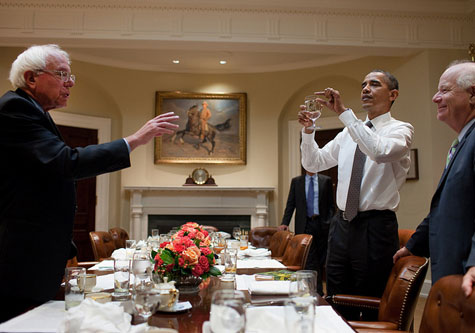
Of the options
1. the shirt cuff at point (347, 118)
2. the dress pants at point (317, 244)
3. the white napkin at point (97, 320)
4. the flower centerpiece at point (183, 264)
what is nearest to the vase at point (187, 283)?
the flower centerpiece at point (183, 264)

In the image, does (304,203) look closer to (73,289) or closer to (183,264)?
(183,264)

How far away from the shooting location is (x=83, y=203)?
6.91 metres

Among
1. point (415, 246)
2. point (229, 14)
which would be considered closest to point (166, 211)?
point (229, 14)

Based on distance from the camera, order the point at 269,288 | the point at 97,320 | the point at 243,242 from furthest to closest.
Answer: the point at 243,242
the point at 269,288
the point at 97,320

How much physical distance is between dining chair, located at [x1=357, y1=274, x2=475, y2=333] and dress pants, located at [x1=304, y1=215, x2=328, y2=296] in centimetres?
369

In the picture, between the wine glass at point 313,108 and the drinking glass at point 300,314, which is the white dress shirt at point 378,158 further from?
the drinking glass at point 300,314

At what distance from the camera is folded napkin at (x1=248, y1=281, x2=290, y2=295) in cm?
157

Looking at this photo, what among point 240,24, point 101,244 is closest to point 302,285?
point 101,244

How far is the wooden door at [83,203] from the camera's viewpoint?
6.79 m

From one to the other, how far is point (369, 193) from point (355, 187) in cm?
8

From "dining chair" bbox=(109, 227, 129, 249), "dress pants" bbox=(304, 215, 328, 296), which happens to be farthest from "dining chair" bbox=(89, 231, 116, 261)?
"dress pants" bbox=(304, 215, 328, 296)

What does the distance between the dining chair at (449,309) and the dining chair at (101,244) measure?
263 cm

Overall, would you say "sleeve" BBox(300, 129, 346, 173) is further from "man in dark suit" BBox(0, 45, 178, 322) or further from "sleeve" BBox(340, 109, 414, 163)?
"man in dark suit" BBox(0, 45, 178, 322)

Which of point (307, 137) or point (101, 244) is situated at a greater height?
point (307, 137)
